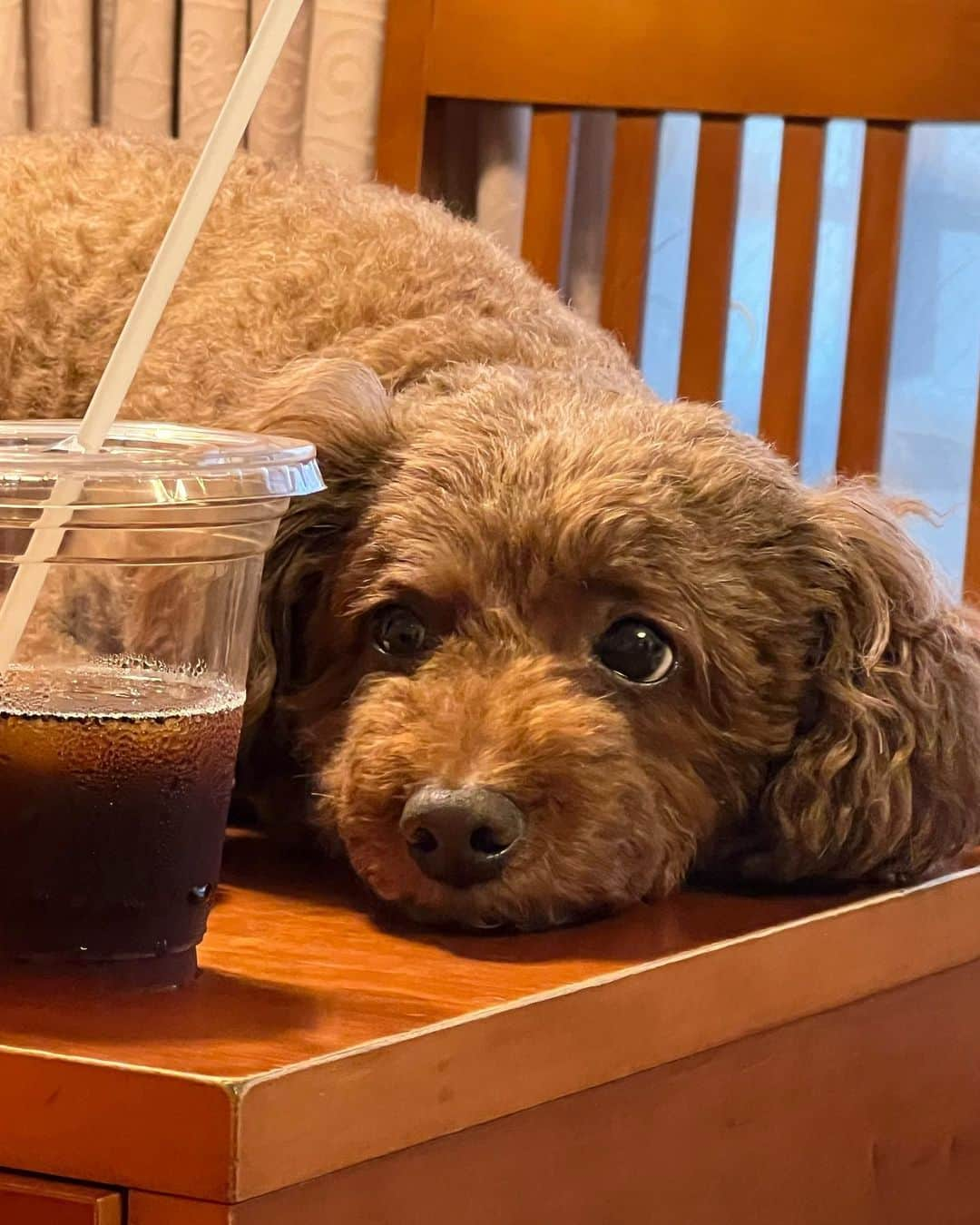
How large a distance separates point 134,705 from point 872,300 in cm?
125

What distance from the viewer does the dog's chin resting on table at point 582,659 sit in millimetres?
1062

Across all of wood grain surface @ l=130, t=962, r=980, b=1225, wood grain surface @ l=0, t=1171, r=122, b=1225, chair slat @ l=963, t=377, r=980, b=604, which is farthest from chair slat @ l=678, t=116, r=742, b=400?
wood grain surface @ l=0, t=1171, r=122, b=1225

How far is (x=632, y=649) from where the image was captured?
115 centimetres

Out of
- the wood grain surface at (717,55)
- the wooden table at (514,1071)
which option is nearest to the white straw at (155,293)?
the wooden table at (514,1071)

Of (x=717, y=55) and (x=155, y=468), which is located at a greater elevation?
(x=717, y=55)

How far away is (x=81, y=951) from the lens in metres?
0.89

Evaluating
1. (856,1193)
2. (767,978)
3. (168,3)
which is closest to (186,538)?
(767,978)

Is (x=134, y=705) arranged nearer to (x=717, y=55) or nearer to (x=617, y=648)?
(x=617, y=648)

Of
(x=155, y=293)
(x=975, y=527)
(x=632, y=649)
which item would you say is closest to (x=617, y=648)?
(x=632, y=649)

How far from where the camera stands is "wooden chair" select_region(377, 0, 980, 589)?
184 cm

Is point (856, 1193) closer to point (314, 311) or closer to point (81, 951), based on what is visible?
point (81, 951)

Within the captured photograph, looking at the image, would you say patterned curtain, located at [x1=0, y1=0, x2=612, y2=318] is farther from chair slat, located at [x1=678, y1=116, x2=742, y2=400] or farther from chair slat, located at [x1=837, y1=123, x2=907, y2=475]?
chair slat, located at [x1=837, y1=123, x2=907, y2=475]

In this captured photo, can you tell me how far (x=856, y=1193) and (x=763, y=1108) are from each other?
144 mm

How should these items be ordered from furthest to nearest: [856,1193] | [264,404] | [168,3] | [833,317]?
[168,3]
[833,317]
[264,404]
[856,1193]
